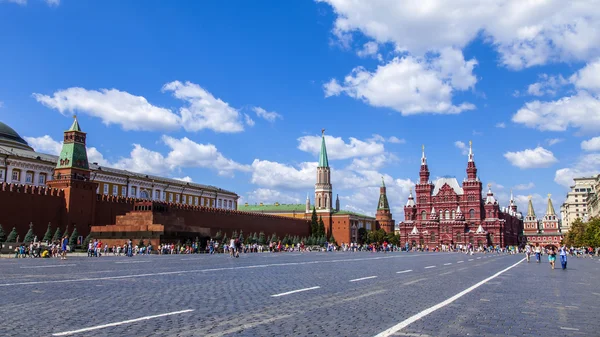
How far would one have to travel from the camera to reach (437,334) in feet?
23.2

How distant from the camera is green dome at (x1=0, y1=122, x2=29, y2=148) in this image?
223 ft

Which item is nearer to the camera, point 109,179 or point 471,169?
point 109,179

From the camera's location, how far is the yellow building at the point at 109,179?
200 ft

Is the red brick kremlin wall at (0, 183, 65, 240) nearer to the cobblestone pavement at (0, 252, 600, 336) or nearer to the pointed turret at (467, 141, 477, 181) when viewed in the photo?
the cobblestone pavement at (0, 252, 600, 336)

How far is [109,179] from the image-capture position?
72250 millimetres

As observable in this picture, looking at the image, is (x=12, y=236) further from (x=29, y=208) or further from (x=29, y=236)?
(x=29, y=208)

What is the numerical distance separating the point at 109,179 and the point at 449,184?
66.3 metres

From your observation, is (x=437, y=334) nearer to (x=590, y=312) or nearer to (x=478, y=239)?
(x=590, y=312)

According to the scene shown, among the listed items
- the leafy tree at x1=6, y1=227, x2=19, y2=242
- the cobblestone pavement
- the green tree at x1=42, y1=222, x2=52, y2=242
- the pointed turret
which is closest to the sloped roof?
the pointed turret

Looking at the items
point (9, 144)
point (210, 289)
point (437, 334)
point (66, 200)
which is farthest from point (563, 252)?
point (9, 144)

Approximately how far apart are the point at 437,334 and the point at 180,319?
3.64 metres

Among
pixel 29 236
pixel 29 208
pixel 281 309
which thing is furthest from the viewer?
pixel 29 208

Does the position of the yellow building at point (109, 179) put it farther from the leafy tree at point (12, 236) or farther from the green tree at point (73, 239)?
the leafy tree at point (12, 236)

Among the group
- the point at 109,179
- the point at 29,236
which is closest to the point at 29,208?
the point at 29,236
